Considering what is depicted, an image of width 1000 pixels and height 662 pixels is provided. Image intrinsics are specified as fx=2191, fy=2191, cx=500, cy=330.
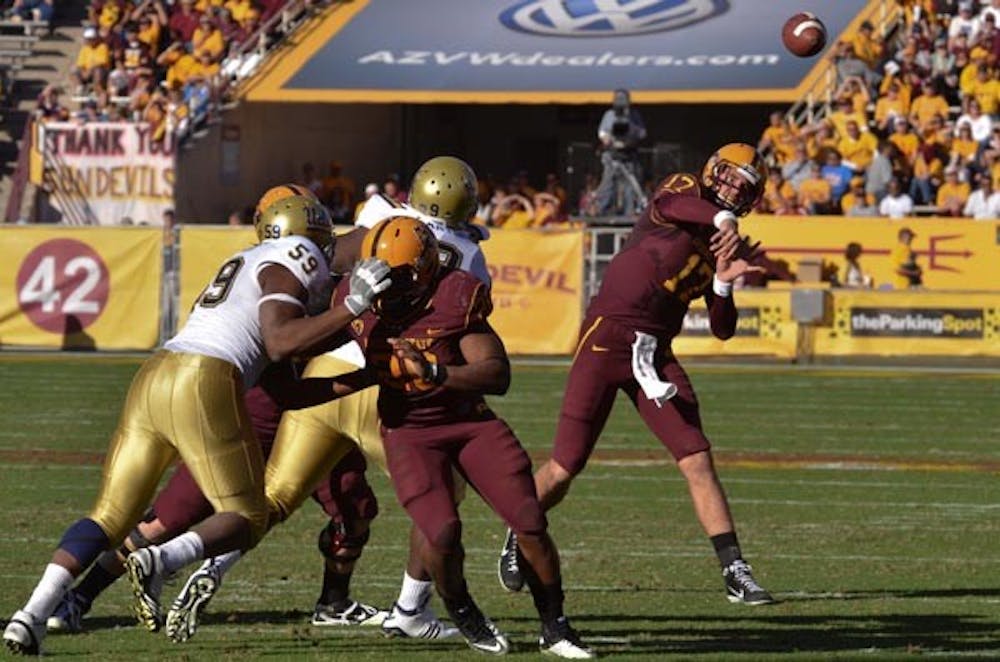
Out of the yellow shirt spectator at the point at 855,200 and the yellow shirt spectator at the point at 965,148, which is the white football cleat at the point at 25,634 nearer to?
the yellow shirt spectator at the point at 855,200

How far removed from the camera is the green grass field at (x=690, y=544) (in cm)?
734

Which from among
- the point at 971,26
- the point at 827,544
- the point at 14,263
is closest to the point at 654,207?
the point at 827,544

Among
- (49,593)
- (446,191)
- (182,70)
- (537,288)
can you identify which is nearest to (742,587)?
(446,191)

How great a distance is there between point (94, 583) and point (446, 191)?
180 cm

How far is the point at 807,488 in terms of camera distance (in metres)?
11.9

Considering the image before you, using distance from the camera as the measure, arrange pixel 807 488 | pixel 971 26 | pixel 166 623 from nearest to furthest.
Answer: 1. pixel 166 623
2. pixel 807 488
3. pixel 971 26

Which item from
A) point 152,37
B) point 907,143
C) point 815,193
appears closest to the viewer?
point 815,193

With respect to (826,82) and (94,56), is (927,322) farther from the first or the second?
(94,56)

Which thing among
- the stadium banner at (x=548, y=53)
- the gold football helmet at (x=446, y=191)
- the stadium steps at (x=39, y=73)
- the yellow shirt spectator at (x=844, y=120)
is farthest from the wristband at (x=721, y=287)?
the stadium steps at (x=39, y=73)

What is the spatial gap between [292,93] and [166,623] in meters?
23.0

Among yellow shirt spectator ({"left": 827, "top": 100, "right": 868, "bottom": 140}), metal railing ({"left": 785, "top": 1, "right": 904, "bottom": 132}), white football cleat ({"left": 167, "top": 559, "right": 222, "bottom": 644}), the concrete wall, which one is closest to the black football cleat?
white football cleat ({"left": 167, "top": 559, "right": 222, "bottom": 644})

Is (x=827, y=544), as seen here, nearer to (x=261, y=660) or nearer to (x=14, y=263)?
(x=261, y=660)

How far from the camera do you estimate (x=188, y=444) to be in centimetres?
676

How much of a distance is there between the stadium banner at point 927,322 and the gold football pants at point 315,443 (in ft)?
45.8
